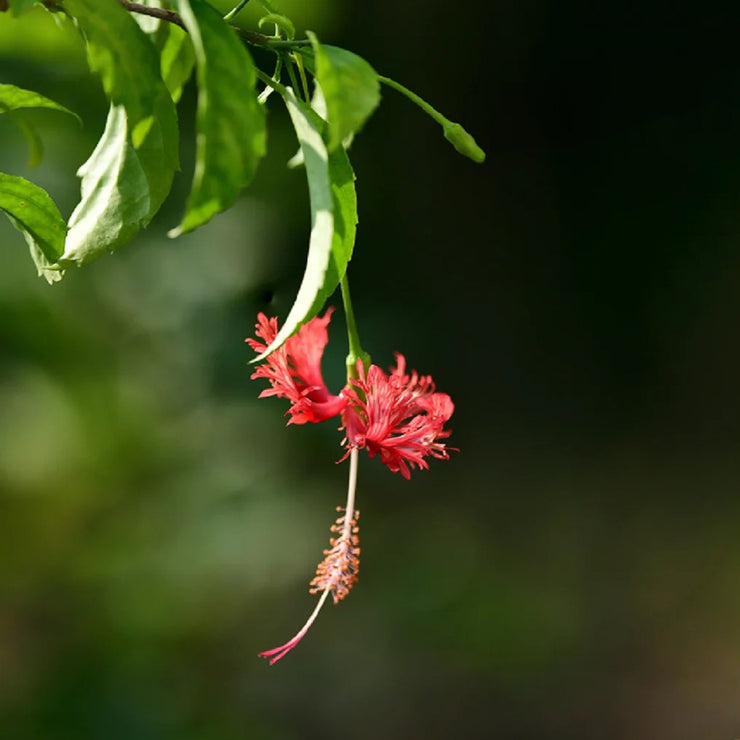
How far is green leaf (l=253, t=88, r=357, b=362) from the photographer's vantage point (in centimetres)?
36

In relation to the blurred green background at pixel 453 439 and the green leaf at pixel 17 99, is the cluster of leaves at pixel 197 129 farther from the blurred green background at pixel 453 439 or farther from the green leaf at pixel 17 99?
the blurred green background at pixel 453 439

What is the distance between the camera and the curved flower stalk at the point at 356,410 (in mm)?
595

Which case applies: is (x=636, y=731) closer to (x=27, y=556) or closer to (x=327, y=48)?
(x=27, y=556)

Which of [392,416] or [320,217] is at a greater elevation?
[320,217]

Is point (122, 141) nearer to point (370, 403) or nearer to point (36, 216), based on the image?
point (36, 216)

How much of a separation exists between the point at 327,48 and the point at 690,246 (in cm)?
206

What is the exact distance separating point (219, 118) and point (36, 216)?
0.20 meters

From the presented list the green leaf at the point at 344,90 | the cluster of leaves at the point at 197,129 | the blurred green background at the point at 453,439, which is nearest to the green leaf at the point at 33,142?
the cluster of leaves at the point at 197,129

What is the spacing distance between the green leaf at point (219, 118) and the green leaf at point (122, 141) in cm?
5

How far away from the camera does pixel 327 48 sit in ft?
1.17

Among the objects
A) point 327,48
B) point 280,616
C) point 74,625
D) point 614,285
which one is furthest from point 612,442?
point 327,48

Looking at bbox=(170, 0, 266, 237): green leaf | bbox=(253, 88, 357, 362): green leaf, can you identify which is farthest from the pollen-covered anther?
bbox=(170, 0, 266, 237): green leaf

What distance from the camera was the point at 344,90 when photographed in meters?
0.33

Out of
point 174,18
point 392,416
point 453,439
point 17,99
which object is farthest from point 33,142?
point 453,439
